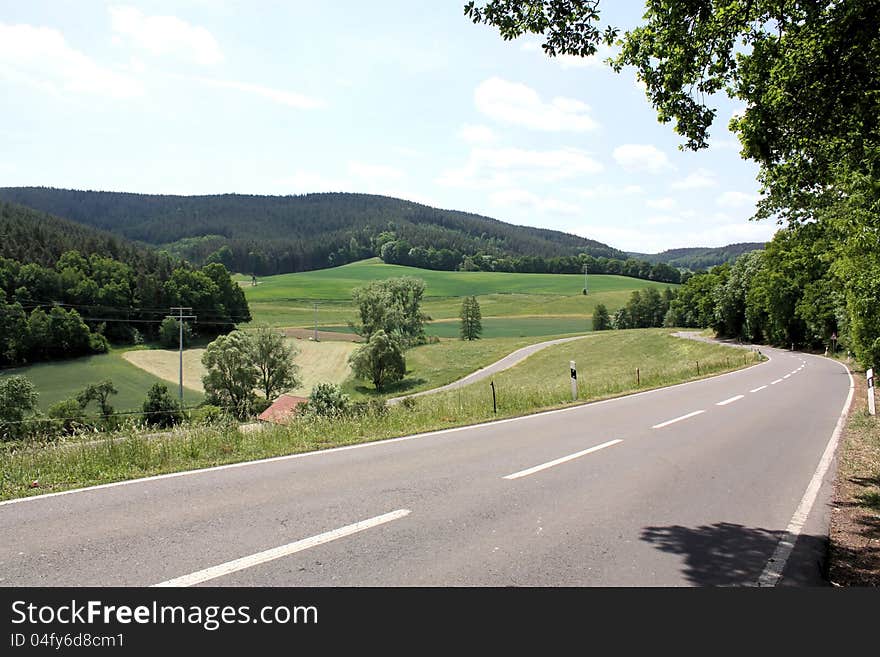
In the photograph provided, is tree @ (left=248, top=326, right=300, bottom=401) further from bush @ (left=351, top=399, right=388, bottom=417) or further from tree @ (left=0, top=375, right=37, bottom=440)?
bush @ (left=351, top=399, right=388, bottom=417)

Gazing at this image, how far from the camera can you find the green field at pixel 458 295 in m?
101

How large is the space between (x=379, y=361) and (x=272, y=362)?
1078 centimetres

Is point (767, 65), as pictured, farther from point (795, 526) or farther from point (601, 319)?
point (601, 319)

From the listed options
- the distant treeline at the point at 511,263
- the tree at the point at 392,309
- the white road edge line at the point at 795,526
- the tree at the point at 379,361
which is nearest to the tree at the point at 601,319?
the tree at the point at 392,309

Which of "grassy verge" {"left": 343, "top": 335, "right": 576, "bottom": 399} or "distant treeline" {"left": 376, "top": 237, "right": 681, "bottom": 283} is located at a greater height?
"distant treeline" {"left": 376, "top": 237, "right": 681, "bottom": 283}

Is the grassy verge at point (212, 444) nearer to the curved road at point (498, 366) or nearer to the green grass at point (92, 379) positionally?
the curved road at point (498, 366)

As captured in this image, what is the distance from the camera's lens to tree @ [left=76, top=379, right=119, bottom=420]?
149 feet

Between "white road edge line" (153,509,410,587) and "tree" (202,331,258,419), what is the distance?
4709 centimetres

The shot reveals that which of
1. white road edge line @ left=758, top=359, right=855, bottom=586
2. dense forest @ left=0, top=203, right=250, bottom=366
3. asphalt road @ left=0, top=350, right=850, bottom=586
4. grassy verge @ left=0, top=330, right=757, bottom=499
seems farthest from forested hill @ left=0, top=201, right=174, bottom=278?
white road edge line @ left=758, top=359, right=855, bottom=586

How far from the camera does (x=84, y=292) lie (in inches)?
3036

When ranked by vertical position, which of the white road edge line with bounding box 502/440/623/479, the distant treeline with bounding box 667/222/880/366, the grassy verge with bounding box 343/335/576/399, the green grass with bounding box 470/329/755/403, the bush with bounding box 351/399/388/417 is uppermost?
the distant treeline with bounding box 667/222/880/366
